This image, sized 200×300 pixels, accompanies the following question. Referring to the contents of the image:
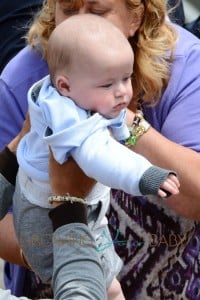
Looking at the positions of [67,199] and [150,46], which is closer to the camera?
[67,199]

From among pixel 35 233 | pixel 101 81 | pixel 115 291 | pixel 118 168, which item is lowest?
pixel 115 291

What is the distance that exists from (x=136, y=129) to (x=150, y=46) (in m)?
0.35

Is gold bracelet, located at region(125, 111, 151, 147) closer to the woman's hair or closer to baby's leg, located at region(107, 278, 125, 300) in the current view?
the woman's hair

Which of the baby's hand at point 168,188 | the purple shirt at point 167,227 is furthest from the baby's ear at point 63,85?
the purple shirt at point 167,227

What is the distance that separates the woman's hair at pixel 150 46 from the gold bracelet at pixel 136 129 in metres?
0.16

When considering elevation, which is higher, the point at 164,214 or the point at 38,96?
the point at 38,96

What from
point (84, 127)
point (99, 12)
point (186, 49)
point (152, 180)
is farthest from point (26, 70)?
point (152, 180)

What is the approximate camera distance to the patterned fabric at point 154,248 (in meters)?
2.24

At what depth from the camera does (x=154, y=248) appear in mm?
2281

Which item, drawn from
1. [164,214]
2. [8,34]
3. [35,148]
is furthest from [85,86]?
[8,34]

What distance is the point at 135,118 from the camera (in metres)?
2.11

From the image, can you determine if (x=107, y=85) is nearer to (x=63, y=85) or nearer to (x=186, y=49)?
(x=63, y=85)

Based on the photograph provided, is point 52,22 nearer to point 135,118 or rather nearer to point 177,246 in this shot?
point 135,118

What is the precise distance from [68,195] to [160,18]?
2.58ft
